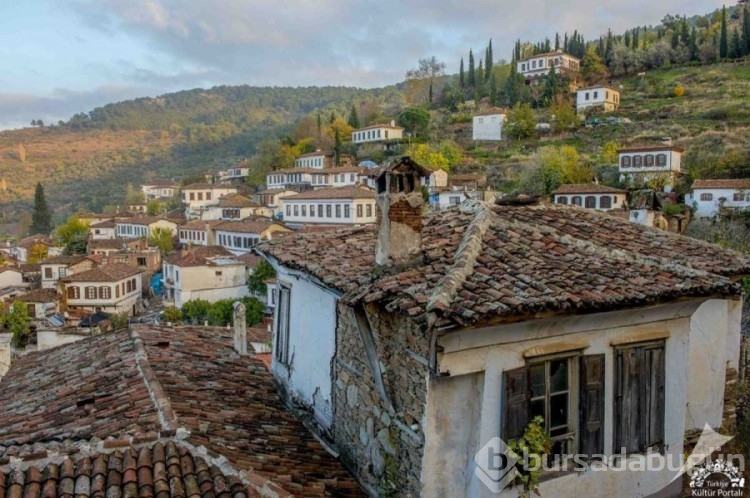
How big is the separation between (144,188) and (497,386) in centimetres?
11569

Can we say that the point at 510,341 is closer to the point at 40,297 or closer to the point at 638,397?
the point at 638,397

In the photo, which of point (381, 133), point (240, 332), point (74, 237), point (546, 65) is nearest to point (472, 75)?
point (546, 65)

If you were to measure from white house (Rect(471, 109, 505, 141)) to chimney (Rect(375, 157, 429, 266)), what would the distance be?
77375 millimetres

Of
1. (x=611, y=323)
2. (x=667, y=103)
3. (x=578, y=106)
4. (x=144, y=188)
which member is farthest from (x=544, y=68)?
(x=611, y=323)

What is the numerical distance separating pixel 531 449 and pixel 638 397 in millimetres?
1644

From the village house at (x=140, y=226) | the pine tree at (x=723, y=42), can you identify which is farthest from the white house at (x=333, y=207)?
the pine tree at (x=723, y=42)

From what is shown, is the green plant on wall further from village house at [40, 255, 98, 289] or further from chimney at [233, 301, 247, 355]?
village house at [40, 255, 98, 289]

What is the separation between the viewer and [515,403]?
538 centimetres

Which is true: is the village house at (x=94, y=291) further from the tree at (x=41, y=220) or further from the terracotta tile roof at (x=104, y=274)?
the tree at (x=41, y=220)

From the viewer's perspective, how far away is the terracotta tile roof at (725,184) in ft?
139

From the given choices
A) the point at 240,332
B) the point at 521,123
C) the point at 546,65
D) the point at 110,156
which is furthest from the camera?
the point at 110,156

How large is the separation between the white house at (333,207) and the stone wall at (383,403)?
1733 inches

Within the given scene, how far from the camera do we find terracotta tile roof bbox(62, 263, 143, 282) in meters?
47.8

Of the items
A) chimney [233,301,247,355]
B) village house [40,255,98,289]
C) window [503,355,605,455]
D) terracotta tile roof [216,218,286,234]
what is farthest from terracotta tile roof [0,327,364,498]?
village house [40,255,98,289]
